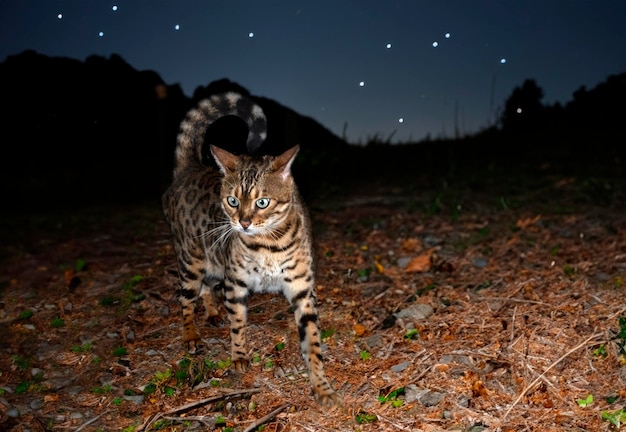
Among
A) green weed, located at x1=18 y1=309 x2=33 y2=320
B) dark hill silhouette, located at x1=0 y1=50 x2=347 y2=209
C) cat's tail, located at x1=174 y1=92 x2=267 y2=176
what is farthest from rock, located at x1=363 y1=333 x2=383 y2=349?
dark hill silhouette, located at x1=0 y1=50 x2=347 y2=209

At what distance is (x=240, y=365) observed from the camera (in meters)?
4.54

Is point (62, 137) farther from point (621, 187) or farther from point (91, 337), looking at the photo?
point (621, 187)

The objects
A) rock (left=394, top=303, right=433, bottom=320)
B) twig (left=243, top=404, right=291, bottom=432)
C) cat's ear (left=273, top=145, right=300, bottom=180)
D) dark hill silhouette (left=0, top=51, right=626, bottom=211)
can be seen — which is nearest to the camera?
twig (left=243, top=404, right=291, bottom=432)

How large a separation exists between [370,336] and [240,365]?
1.12 meters

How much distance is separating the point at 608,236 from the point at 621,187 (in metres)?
2.48

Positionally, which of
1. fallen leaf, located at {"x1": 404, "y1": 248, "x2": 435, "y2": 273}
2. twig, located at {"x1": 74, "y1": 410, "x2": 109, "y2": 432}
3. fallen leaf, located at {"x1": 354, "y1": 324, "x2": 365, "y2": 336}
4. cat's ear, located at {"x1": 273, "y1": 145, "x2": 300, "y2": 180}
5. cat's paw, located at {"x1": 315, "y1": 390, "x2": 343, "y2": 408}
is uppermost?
cat's ear, located at {"x1": 273, "y1": 145, "x2": 300, "y2": 180}

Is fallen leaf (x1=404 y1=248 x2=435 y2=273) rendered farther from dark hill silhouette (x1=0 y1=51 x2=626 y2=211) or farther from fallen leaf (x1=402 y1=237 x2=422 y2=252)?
dark hill silhouette (x1=0 y1=51 x2=626 y2=211)

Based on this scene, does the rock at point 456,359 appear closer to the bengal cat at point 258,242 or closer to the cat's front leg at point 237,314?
the bengal cat at point 258,242

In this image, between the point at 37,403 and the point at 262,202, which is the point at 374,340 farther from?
the point at 37,403

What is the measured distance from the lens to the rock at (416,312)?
16.7 ft

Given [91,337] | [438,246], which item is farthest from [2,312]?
[438,246]

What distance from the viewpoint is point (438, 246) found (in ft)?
23.2

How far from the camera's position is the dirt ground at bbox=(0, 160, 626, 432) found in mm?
3854

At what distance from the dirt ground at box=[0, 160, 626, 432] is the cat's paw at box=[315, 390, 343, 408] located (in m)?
0.05
